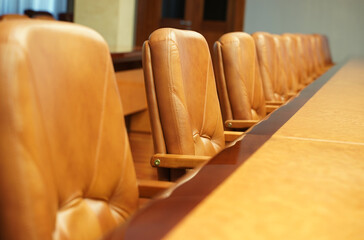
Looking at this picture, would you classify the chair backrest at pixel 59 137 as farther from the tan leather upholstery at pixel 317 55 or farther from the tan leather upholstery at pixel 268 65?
the tan leather upholstery at pixel 317 55

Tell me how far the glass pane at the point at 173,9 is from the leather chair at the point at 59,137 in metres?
8.66

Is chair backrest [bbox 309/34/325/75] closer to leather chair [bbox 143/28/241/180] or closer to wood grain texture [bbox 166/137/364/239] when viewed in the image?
leather chair [bbox 143/28/241/180]

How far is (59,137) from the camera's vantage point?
1.07 m

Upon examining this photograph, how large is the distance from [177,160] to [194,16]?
8.16 metres

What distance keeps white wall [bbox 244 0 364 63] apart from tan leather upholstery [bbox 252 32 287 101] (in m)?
6.55

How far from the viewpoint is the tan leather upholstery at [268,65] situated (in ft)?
11.4

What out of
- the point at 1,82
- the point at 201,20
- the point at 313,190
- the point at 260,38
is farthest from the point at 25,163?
the point at 201,20

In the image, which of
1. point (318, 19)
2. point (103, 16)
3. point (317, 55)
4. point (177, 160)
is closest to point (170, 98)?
point (177, 160)

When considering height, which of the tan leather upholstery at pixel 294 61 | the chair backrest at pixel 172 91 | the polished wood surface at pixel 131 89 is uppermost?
the chair backrest at pixel 172 91

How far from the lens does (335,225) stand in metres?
0.73

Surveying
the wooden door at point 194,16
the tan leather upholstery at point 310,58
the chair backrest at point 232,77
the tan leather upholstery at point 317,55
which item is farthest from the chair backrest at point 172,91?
the wooden door at point 194,16

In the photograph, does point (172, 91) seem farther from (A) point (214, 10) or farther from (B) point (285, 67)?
(A) point (214, 10)

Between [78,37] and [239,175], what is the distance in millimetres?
448

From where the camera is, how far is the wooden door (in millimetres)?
9664
